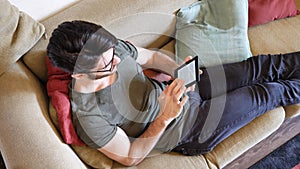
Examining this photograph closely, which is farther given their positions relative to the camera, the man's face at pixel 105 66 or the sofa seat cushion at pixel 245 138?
the sofa seat cushion at pixel 245 138

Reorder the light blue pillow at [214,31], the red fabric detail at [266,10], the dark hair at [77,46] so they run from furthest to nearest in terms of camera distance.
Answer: the red fabric detail at [266,10]
the light blue pillow at [214,31]
the dark hair at [77,46]

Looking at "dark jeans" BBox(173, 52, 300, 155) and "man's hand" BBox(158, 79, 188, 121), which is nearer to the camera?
"man's hand" BBox(158, 79, 188, 121)

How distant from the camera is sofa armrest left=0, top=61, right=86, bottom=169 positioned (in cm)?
107

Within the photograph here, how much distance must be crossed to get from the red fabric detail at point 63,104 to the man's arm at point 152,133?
0.13m

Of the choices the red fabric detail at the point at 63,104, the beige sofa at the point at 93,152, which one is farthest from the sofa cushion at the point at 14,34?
the red fabric detail at the point at 63,104

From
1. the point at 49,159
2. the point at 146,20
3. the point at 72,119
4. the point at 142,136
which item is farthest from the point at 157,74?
the point at 49,159

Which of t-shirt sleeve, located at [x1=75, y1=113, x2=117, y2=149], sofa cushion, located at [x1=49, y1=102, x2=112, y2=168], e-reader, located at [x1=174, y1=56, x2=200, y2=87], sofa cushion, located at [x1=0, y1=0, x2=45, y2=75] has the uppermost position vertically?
sofa cushion, located at [x1=0, y1=0, x2=45, y2=75]

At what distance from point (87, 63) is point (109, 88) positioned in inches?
6.9

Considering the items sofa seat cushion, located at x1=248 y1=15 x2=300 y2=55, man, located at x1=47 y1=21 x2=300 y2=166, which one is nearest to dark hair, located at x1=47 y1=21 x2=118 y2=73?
man, located at x1=47 y1=21 x2=300 y2=166

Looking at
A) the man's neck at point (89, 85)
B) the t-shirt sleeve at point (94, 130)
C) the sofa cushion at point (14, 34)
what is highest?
the sofa cushion at point (14, 34)

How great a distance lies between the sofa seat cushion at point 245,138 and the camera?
1.37 meters

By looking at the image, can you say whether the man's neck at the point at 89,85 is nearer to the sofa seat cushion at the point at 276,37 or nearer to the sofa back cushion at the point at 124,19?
the sofa back cushion at the point at 124,19

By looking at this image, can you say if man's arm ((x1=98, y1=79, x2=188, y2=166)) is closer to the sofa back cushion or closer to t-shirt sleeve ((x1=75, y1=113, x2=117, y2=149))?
t-shirt sleeve ((x1=75, y1=113, x2=117, y2=149))

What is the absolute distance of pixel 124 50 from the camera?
1.34 metres
